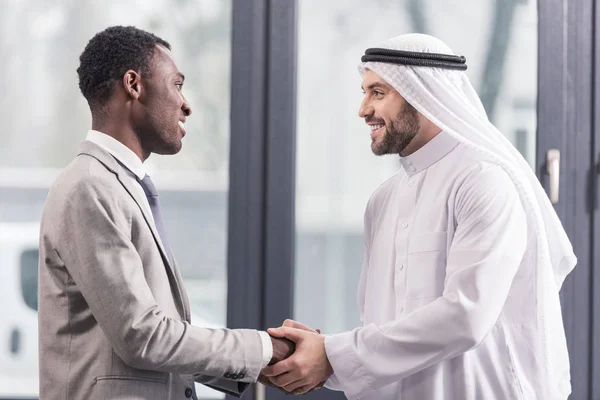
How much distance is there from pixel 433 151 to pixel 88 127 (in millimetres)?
1453

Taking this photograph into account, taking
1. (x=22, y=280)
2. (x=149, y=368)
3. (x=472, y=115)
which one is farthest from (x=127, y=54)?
(x=22, y=280)

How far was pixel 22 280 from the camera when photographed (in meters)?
3.20

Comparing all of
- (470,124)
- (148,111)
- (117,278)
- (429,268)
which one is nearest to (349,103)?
(470,124)

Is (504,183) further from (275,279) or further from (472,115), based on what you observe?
(275,279)

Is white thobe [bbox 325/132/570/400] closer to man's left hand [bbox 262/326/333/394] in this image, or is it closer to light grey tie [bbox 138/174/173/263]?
man's left hand [bbox 262/326/333/394]

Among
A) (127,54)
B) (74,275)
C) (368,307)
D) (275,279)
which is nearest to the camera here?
(74,275)

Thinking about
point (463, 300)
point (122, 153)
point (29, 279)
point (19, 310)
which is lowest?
point (19, 310)

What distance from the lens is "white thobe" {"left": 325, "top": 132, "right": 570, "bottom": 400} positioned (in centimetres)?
214

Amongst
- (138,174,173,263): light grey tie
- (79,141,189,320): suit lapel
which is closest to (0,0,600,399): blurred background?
(138,174,173,263): light grey tie

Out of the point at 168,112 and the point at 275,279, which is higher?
the point at 168,112

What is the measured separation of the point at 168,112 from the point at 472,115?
0.81m

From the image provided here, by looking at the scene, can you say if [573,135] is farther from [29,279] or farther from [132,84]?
[29,279]

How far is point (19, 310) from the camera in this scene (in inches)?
126

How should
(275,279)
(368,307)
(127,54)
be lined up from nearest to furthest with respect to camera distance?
(127,54) < (368,307) < (275,279)
